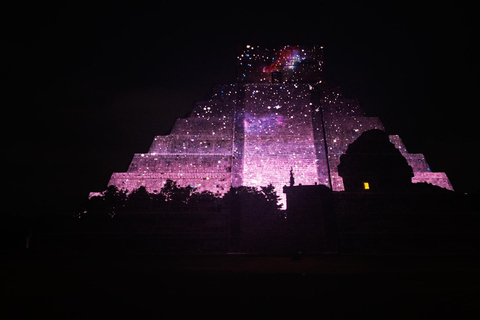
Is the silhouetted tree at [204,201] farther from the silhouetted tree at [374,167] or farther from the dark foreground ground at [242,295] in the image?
the silhouetted tree at [374,167]

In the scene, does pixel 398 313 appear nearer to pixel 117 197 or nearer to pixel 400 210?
pixel 400 210

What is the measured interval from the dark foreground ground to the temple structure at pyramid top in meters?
7.43

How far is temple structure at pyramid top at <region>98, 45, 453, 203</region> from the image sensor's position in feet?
42.0

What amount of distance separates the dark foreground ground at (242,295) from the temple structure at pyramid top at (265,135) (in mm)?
7434

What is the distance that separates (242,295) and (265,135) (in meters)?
11.1

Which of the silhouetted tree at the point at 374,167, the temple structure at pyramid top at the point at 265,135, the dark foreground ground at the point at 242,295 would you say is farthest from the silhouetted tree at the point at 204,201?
the silhouetted tree at the point at 374,167

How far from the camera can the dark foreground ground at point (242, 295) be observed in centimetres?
300

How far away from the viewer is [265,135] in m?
14.3

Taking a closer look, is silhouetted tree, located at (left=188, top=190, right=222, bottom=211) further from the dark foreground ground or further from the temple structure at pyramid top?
the dark foreground ground

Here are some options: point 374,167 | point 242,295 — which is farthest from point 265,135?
point 242,295

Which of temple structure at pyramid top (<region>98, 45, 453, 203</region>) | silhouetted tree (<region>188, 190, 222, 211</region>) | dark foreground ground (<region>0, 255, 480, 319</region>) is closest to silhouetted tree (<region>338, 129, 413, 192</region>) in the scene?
temple structure at pyramid top (<region>98, 45, 453, 203</region>)

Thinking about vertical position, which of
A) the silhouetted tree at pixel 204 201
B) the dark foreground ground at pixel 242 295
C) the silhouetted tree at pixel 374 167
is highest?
the silhouetted tree at pixel 374 167

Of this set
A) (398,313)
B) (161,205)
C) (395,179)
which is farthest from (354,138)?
(398,313)

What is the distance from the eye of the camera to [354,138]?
14086mm
